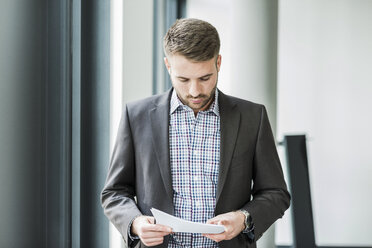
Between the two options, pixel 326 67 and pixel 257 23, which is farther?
pixel 326 67

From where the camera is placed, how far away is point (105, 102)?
2309mm

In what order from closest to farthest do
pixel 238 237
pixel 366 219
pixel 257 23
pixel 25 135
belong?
1. pixel 238 237
2. pixel 25 135
3. pixel 257 23
4. pixel 366 219

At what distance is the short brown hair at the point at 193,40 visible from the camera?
154 centimetres

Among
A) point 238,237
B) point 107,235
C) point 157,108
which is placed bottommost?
point 107,235

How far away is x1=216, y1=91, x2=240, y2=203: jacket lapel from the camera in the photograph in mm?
1550

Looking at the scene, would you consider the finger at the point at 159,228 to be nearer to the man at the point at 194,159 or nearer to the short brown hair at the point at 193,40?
the man at the point at 194,159

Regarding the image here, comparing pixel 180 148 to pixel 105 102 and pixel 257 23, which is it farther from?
pixel 257 23

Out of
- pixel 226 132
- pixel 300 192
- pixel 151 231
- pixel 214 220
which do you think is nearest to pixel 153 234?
pixel 151 231

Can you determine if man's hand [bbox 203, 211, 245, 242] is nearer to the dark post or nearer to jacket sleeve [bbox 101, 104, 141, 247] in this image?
jacket sleeve [bbox 101, 104, 141, 247]

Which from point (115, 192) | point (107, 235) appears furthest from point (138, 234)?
point (107, 235)

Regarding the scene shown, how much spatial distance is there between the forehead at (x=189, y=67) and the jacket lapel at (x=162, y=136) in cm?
14

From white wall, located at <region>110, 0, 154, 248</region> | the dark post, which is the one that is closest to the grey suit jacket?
white wall, located at <region>110, 0, 154, 248</region>

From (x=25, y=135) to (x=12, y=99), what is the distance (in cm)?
15

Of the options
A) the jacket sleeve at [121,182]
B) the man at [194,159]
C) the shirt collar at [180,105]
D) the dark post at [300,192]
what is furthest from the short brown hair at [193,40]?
the dark post at [300,192]
